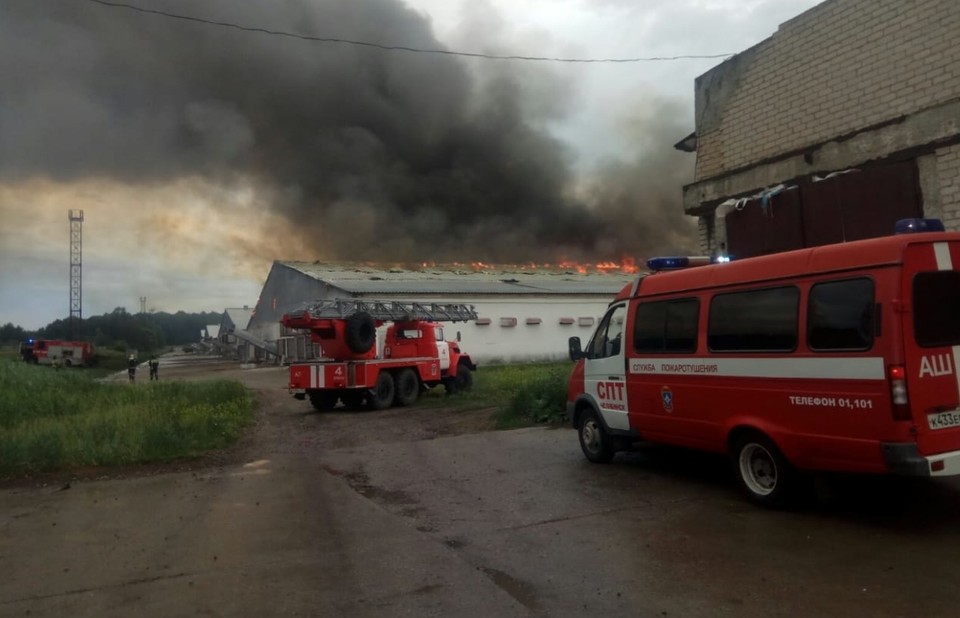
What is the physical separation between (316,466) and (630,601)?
615 centimetres

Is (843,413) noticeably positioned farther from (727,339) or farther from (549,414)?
(549,414)

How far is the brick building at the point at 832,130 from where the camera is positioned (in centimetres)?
841

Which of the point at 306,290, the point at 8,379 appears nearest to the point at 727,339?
the point at 8,379

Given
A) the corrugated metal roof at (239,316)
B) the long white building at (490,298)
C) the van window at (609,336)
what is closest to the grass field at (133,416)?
the van window at (609,336)

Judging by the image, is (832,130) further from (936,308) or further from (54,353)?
(54,353)

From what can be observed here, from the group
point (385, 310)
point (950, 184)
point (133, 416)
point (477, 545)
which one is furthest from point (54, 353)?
point (950, 184)

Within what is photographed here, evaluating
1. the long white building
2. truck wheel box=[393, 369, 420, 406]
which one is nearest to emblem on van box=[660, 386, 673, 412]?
truck wheel box=[393, 369, 420, 406]

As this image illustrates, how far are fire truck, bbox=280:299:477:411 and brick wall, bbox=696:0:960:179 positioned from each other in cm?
873

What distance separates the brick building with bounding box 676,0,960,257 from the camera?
841 cm

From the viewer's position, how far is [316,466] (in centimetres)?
937

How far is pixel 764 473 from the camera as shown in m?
6.09

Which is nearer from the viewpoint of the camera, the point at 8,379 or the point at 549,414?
the point at 549,414

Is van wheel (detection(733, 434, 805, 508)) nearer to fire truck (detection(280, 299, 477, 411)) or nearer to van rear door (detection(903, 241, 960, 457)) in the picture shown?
van rear door (detection(903, 241, 960, 457))

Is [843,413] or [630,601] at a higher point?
[843,413]
